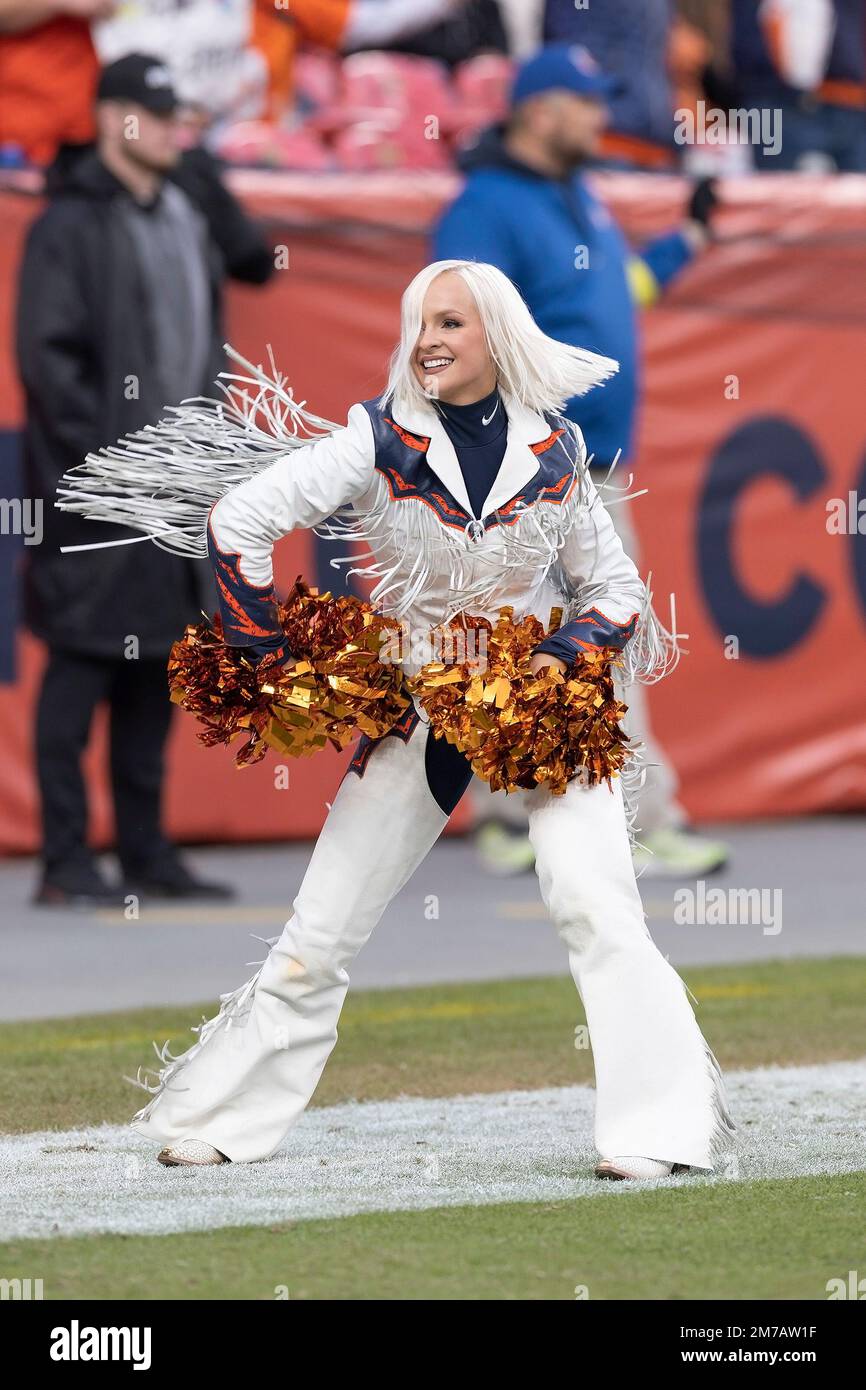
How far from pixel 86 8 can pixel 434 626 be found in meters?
5.50

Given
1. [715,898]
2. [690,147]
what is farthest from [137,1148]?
[690,147]

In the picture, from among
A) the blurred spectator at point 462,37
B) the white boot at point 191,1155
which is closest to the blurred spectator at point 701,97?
the blurred spectator at point 462,37

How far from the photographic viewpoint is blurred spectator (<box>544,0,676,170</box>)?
457 inches

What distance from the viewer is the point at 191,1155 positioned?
4.95 m

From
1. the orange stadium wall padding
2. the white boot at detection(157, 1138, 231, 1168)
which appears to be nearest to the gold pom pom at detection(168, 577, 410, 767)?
the white boot at detection(157, 1138, 231, 1168)

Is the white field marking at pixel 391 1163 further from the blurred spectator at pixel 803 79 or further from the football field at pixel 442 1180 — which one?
the blurred spectator at pixel 803 79

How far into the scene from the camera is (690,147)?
12258mm

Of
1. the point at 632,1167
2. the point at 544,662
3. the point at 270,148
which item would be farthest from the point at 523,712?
the point at 270,148

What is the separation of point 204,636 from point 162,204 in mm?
3957

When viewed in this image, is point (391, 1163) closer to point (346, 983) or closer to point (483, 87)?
point (346, 983)

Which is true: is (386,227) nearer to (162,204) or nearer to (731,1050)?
(162,204)

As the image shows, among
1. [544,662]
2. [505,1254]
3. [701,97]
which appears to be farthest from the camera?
[701,97]

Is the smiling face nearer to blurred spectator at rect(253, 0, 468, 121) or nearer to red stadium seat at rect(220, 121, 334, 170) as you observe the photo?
red stadium seat at rect(220, 121, 334, 170)
